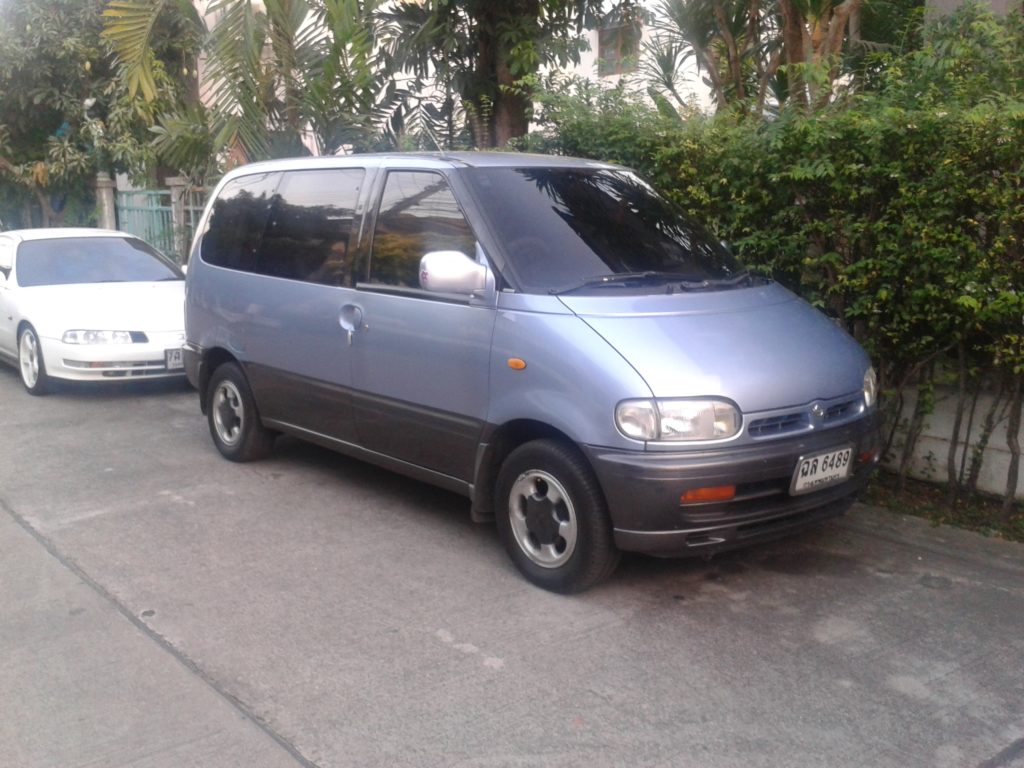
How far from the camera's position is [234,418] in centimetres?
743

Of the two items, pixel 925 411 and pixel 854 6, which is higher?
pixel 854 6

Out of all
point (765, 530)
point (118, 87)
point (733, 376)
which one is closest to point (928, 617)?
point (765, 530)

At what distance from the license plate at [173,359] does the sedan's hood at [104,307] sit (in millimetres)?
211

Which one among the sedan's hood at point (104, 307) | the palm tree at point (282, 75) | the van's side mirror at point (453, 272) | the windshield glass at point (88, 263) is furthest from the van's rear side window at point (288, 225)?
the palm tree at point (282, 75)

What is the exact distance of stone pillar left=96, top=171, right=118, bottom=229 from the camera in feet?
59.0

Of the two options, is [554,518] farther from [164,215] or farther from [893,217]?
[164,215]

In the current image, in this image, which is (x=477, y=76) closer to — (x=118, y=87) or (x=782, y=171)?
(x=782, y=171)

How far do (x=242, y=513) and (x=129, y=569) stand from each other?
1002 mm

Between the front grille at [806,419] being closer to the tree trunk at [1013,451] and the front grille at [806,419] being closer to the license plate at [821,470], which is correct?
the license plate at [821,470]

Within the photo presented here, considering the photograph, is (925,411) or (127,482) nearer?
(925,411)

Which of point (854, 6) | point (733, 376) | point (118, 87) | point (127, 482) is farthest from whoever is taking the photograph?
point (118, 87)

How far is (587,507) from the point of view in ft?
15.9

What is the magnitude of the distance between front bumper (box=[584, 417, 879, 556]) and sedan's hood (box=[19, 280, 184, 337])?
604 cm

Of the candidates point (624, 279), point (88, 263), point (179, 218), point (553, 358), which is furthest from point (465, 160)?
point (179, 218)
